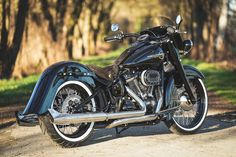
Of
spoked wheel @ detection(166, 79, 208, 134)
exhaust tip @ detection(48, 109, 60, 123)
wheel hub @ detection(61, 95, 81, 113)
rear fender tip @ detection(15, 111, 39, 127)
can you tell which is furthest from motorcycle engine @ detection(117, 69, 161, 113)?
rear fender tip @ detection(15, 111, 39, 127)

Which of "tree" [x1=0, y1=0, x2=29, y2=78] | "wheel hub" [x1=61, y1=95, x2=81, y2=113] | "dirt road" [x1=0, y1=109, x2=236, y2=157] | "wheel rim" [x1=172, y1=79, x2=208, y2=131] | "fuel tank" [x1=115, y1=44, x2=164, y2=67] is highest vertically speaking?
"tree" [x1=0, y1=0, x2=29, y2=78]

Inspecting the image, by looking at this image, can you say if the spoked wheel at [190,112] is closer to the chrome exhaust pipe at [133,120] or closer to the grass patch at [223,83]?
the chrome exhaust pipe at [133,120]

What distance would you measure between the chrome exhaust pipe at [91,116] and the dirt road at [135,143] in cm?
37

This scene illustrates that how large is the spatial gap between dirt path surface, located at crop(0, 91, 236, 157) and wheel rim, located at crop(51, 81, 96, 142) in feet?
0.57

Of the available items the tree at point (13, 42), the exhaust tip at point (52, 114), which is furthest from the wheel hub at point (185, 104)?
the tree at point (13, 42)

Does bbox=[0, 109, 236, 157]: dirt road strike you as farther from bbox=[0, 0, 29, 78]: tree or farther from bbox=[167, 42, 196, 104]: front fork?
bbox=[0, 0, 29, 78]: tree

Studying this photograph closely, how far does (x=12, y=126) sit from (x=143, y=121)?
2555 mm

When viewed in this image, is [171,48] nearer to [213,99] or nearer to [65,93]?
[65,93]

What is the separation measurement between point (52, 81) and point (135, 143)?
137 cm

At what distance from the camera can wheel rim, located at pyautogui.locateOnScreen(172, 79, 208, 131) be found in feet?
27.6

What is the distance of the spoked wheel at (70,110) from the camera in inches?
282

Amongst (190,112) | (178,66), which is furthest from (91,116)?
(190,112)

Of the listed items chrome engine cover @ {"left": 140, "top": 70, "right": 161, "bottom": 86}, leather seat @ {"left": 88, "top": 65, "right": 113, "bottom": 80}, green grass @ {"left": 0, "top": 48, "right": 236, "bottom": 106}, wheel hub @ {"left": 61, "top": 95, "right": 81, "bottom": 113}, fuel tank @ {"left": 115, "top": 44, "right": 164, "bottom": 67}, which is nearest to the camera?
wheel hub @ {"left": 61, "top": 95, "right": 81, "bottom": 113}

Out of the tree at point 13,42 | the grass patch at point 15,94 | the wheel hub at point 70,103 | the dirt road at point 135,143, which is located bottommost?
the dirt road at point 135,143
